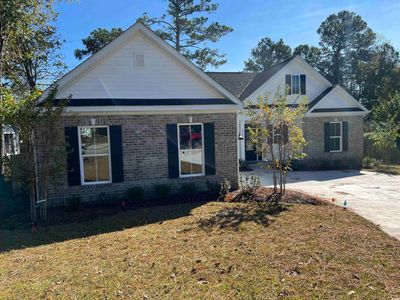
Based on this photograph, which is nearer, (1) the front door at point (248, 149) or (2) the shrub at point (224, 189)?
(2) the shrub at point (224, 189)

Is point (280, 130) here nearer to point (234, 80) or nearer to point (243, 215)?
point (243, 215)

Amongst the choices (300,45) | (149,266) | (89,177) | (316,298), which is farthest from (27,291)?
(300,45)

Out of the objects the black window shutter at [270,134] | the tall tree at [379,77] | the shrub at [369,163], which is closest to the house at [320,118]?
the shrub at [369,163]

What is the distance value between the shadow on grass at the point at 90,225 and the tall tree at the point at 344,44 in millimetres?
37525

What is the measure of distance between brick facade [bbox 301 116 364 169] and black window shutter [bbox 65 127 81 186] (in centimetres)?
1321

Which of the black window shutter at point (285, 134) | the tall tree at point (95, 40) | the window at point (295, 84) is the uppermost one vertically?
the tall tree at point (95, 40)

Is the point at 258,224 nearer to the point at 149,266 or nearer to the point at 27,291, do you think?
Answer: the point at 149,266

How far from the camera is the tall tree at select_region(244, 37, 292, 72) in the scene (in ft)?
160

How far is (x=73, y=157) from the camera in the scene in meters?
9.75

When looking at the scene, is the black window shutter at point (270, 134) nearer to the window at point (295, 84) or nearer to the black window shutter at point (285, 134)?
the black window shutter at point (285, 134)

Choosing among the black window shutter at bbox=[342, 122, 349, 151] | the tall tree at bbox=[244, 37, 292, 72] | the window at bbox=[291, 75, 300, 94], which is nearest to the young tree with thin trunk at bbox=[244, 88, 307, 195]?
the window at bbox=[291, 75, 300, 94]

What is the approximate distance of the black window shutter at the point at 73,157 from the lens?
9.69 m

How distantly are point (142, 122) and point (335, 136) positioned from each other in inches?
520

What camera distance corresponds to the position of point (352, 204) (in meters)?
9.55
